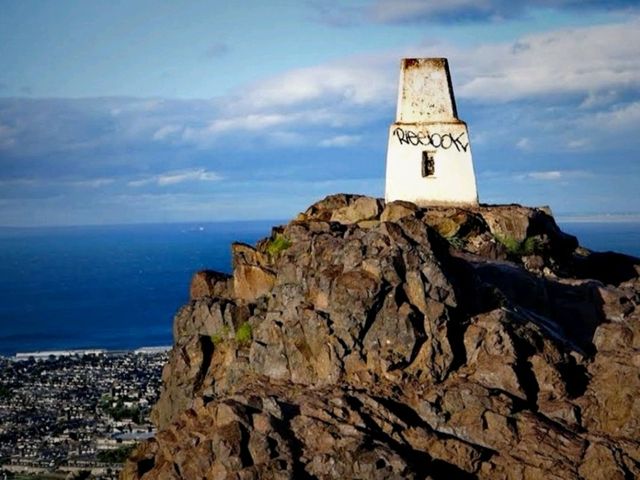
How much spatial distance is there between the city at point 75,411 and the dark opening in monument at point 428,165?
1098 inches

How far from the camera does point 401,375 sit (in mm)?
23047

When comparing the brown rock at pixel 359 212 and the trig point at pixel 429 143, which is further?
the trig point at pixel 429 143

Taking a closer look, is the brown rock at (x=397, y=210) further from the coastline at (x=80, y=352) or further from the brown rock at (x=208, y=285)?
the coastline at (x=80, y=352)

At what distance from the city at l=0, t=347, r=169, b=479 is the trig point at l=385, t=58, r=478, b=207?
2772 centimetres

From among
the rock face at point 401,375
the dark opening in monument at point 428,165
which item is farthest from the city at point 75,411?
the rock face at point 401,375

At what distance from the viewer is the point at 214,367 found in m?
27.6

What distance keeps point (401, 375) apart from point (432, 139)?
12.6 m

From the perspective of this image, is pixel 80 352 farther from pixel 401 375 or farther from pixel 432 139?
pixel 401 375

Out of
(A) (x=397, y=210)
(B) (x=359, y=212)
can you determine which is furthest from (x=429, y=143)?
(A) (x=397, y=210)

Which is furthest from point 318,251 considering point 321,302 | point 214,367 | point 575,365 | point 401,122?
point 401,122

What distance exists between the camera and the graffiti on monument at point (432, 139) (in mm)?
34344

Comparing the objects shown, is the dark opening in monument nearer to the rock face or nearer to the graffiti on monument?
the graffiti on monument

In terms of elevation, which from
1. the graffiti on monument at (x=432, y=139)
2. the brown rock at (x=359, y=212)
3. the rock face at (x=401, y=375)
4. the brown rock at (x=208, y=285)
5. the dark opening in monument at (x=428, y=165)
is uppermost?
the graffiti on monument at (x=432, y=139)

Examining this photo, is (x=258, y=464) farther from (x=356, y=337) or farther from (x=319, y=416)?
(x=356, y=337)
